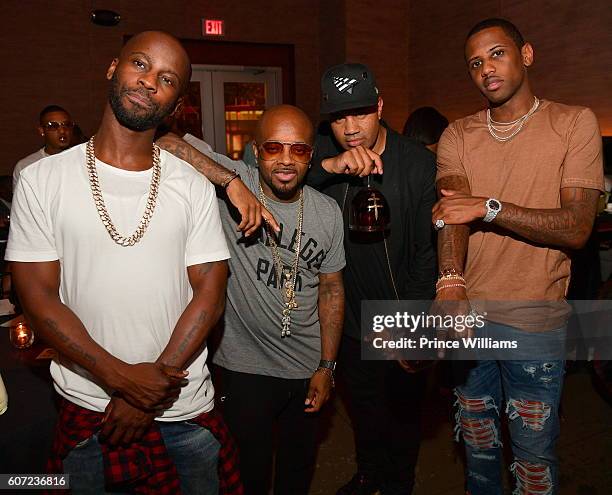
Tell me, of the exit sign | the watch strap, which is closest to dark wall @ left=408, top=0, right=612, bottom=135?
the exit sign

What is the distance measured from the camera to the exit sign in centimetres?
746

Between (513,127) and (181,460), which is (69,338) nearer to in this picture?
(181,460)

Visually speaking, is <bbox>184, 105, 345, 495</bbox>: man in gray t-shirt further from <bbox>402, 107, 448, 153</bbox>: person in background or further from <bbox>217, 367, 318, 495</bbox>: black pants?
<bbox>402, 107, 448, 153</bbox>: person in background

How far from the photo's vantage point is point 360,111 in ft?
7.29

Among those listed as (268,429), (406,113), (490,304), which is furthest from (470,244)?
(406,113)

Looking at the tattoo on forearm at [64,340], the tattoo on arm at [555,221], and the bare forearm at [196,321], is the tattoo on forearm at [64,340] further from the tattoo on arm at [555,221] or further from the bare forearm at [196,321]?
the tattoo on arm at [555,221]

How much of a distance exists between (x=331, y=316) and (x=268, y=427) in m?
0.52

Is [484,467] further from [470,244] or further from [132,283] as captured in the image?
[132,283]

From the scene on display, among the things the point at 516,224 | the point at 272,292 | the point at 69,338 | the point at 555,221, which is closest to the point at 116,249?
the point at 69,338

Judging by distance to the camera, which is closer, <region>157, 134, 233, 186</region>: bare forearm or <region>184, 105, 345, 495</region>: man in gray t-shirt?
<region>157, 134, 233, 186</region>: bare forearm

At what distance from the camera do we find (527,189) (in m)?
1.95

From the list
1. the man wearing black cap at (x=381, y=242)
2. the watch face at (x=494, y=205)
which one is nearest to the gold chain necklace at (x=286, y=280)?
the man wearing black cap at (x=381, y=242)

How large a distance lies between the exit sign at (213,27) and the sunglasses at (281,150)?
633cm

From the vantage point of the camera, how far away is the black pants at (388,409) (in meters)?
2.39
